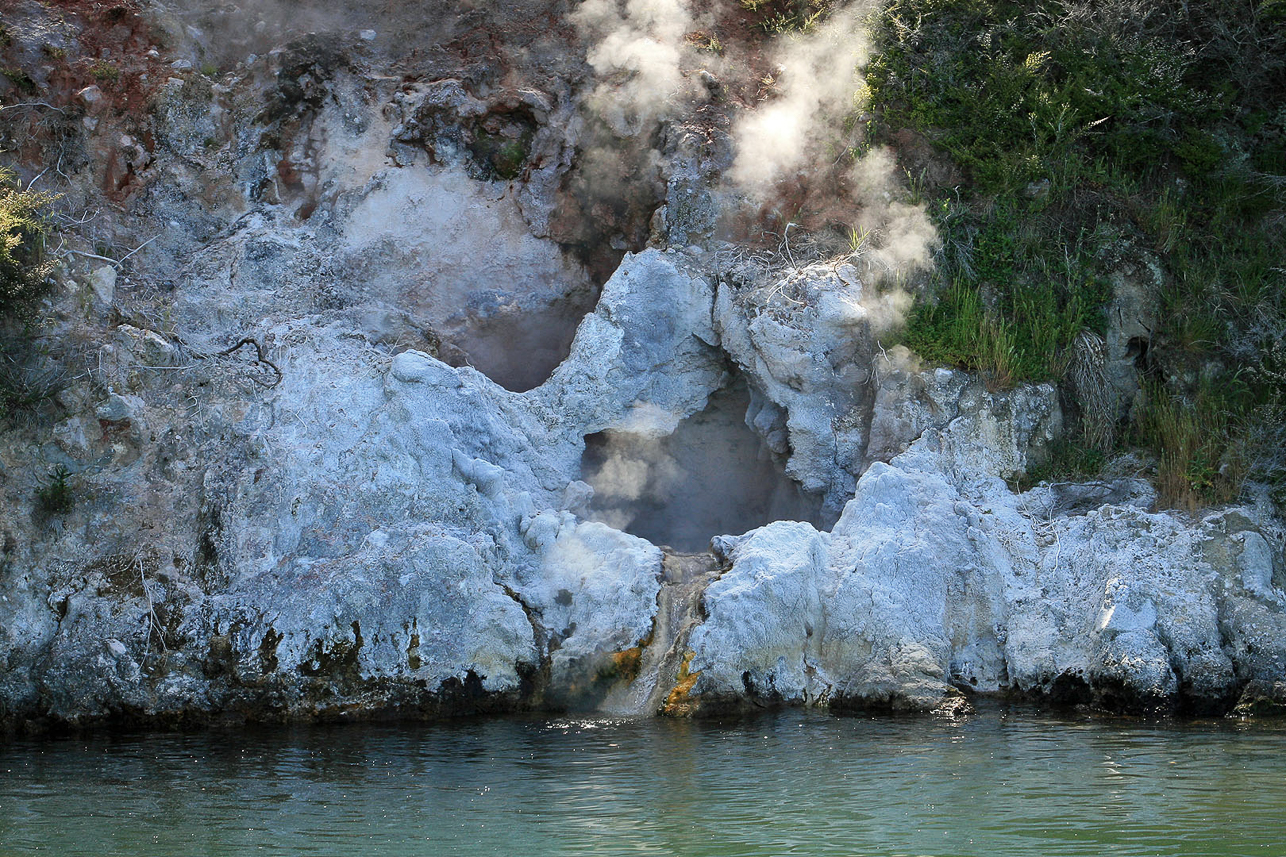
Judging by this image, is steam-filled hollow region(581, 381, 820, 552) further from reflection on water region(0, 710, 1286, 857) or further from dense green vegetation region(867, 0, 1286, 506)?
reflection on water region(0, 710, 1286, 857)

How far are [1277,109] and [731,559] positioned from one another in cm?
674

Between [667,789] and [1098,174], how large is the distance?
738cm

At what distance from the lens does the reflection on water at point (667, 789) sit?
5426mm

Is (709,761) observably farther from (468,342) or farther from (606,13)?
(606,13)

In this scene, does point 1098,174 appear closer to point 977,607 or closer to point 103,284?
point 977,607

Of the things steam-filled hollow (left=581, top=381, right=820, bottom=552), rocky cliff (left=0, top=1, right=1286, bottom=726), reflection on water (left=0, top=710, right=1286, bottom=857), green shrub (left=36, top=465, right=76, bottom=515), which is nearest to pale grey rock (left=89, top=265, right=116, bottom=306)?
rocky cliff (left=0, top=1, right=1286, bottom=726)

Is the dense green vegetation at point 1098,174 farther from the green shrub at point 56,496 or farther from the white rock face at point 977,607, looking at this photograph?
the green shrub at point 56,496

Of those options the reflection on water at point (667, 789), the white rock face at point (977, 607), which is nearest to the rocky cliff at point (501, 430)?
the white rock face at point (977, 607)

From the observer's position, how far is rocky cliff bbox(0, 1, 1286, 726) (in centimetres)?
850

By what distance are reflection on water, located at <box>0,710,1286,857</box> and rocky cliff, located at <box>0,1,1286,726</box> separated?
64cm

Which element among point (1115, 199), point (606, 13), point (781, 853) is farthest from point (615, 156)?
point (781, 853)

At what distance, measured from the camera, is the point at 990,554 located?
29.6 ft

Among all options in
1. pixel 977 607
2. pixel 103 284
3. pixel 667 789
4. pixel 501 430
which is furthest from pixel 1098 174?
pixel 103 284

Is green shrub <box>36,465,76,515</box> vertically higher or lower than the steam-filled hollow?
lower
